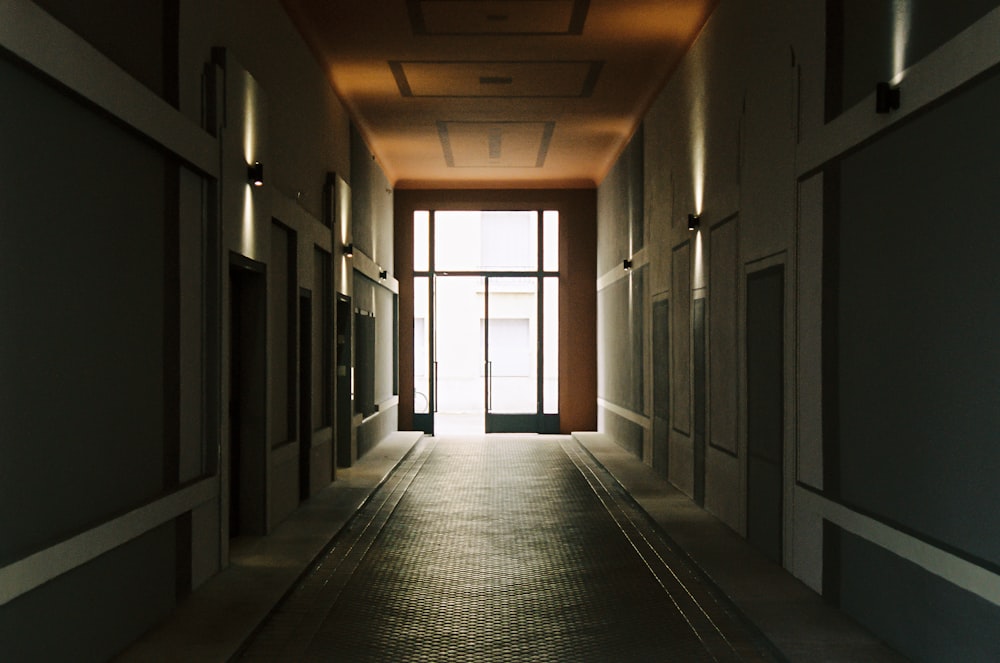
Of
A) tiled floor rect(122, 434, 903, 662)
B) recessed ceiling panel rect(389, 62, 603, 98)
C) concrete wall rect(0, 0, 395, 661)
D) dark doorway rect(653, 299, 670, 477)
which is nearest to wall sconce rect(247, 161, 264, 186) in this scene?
concrete wall rect(0, 0, 395, 661)

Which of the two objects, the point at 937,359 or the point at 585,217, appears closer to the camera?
the point at 937,359

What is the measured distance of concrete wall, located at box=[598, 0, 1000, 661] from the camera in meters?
3.96

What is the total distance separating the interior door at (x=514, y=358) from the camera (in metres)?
17.8

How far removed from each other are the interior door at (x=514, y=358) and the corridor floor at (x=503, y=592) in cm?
775

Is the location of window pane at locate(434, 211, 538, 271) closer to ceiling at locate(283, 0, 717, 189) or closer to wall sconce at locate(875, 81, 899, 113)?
ceiling at locate(283, 0, 717, 189)

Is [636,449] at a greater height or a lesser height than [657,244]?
lesser

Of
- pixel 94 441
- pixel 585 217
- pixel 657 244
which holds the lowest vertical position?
pixel 94 441

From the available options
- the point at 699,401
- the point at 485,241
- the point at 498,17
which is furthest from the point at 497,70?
the point at 485,241

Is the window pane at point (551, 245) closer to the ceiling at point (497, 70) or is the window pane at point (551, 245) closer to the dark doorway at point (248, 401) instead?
the ceiling at point (497, 70)

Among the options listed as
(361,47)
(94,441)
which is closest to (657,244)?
(361,47)

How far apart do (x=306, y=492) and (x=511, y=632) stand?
15.0 feet

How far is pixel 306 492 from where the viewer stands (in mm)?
9305

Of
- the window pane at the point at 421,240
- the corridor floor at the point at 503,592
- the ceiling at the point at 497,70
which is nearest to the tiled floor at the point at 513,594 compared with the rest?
the corridor floor at the point at 503,592

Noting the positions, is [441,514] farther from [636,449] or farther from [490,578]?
[636,449]
